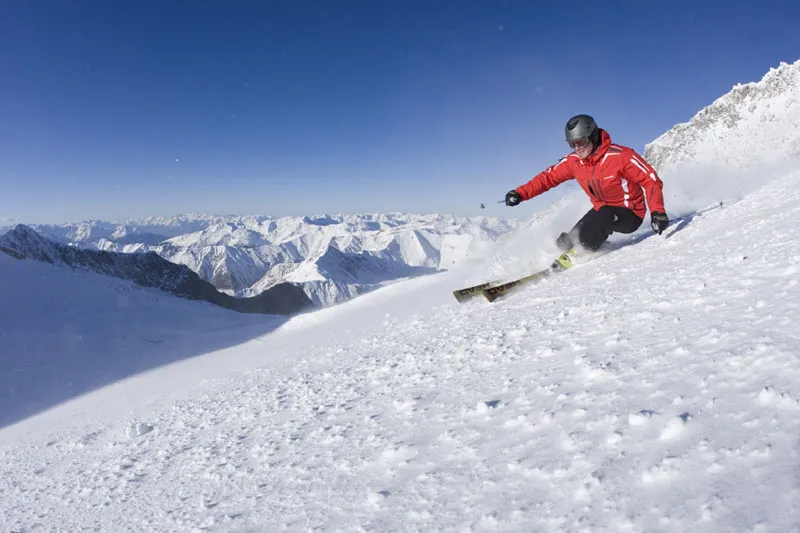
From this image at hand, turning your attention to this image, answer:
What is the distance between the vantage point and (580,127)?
759 centimetres

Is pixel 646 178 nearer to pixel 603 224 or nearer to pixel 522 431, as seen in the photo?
pixel 603 224

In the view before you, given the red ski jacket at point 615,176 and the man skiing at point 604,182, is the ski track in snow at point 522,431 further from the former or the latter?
the man skiing at point 604,182

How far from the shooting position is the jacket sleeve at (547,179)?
8789 millimetres

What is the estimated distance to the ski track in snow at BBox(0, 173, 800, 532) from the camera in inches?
80.4

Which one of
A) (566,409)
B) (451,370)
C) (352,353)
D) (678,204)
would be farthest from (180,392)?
(678,204)

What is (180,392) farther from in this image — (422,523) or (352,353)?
(422,523)

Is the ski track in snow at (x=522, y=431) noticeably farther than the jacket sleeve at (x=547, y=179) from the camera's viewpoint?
No

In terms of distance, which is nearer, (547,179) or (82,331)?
(547,179)

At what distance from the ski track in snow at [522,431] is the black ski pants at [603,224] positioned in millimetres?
1913

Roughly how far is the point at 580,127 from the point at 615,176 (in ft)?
4.15

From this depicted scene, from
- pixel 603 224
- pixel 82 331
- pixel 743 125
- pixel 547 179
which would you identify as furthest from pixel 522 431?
pixel 743 125

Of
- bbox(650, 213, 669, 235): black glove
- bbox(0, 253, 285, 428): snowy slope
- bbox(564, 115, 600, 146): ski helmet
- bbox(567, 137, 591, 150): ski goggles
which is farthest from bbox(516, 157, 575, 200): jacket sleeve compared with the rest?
bbox(0, 253, 285, 428): snowy slope

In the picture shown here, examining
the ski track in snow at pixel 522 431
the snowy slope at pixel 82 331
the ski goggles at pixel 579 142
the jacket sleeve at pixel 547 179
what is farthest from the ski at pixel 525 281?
the snowy slope at pixel 82 331

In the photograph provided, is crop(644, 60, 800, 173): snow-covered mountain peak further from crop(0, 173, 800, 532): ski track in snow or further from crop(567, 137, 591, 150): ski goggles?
crop(0, 173, 800, 532): ski track in snow
